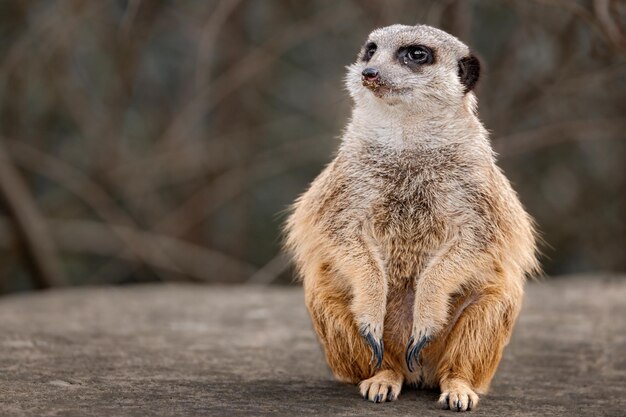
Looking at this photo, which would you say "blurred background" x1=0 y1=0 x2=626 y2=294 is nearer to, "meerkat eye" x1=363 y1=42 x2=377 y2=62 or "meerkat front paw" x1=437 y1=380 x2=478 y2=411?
"meerkat eye" x1=363 y1=42 x2=377 y2=62

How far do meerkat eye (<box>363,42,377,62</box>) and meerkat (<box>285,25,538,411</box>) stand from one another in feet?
0.19

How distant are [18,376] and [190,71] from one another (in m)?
6.96

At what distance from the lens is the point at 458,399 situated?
342cm

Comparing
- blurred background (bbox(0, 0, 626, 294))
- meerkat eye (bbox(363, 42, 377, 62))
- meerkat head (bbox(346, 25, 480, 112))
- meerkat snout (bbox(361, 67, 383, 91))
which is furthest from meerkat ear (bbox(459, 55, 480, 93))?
blurred background (bbox(0, 0, 626, 294))

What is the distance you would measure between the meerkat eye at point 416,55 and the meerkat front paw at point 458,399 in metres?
1.21

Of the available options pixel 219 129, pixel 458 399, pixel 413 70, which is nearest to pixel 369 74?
pixel 413 70

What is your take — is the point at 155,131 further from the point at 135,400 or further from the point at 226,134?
the point at 135,400

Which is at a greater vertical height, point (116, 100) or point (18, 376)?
point (116, 100)

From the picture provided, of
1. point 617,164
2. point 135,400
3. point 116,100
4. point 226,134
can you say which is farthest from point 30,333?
point 617,164

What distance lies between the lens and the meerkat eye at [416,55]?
373 centimetres

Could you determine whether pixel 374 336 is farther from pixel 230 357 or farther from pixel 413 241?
pixel 230 357

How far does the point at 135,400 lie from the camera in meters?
3.35

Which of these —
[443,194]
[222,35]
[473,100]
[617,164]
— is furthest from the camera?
[617,164]

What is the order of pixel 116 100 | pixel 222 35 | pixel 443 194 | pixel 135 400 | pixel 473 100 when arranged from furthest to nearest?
pixel 222 35 → pixel 116 100 → pixel 473 100 → pixel 443 194 → pixel 135 400
